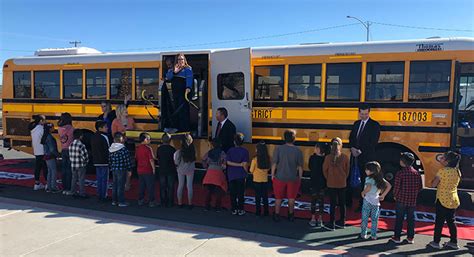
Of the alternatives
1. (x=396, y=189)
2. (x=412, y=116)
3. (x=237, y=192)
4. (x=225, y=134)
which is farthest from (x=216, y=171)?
(x=412, y=116)

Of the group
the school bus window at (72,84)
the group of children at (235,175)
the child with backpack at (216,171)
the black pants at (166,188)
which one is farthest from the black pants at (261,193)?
the school bus window at (72,84)

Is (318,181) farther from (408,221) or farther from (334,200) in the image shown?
(408,221)

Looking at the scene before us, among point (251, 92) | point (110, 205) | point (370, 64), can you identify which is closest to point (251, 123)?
point (251, 92)

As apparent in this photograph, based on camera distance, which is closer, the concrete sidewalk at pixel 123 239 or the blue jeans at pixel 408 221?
the concrete sidewalk at pixel 123 239

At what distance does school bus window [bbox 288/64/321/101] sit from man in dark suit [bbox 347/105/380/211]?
1301 mm

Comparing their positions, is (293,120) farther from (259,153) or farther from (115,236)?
(115,236)

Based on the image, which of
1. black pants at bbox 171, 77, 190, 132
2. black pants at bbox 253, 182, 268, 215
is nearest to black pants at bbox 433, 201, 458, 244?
black pants at bbox 253, 182, 268, 215

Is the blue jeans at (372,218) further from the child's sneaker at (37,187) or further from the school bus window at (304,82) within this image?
the child's sneaker at (37,187)

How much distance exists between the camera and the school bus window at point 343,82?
7.32m

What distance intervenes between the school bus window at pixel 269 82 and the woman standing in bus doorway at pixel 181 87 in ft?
4.53

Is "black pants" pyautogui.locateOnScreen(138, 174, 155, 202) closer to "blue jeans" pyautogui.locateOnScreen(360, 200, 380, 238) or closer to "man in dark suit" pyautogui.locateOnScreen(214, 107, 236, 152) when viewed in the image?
"man in dark suit" pyautogui.locateOnScreen(214, 107, 236, 152)

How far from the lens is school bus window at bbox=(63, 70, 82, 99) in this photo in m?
9.70

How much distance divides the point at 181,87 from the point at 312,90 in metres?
2.73

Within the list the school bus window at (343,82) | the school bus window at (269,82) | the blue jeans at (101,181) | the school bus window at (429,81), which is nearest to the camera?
the school bus window at (429,81)
